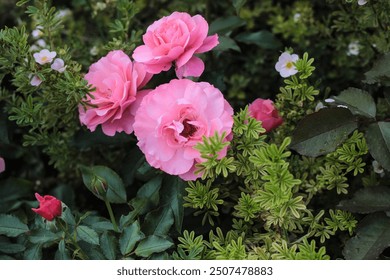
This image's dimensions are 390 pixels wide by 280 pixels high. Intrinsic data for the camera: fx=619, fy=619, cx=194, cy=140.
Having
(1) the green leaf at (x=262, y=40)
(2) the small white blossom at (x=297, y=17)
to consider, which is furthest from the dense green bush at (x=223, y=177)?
(2) the small white blossom at (x=297, y=17)

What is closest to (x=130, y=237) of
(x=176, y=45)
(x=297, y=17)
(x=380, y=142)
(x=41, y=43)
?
(x=176, y=45)

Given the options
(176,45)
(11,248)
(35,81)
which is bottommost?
(11,248)

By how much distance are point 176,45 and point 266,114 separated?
0.78 ft

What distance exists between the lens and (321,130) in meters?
1.12

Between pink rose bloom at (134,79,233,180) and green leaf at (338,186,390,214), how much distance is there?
0.82ft

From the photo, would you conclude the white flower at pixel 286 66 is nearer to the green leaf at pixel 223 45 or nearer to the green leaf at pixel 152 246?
the green leaf at pixel 223 45

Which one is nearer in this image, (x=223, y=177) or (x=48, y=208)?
(x=48, y=208)

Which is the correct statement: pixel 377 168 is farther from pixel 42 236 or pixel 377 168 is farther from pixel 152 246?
pixel 42 236

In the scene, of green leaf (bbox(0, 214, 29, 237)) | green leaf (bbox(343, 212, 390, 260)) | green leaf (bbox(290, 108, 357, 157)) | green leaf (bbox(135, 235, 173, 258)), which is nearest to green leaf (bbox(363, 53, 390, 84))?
green leaf (bbox(290, 108, 357, 157))

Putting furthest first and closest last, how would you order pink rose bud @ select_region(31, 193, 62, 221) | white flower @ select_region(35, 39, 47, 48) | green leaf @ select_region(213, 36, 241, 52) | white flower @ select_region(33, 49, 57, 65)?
white flower @ select_region(35, 39, 47, 48) < green leaf @ select_region(213, 36, 241, 52) < white flower @ select_region(33, 49, 57, 65) < pink rose bud @ select_region(31, 193, 62, 221)

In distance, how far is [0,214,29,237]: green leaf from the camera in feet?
3.86

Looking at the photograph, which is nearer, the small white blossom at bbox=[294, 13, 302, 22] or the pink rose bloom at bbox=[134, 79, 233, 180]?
the pink rose bloom at bbox=[134, 79, 233, 180]

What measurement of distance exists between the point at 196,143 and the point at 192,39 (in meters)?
0.22

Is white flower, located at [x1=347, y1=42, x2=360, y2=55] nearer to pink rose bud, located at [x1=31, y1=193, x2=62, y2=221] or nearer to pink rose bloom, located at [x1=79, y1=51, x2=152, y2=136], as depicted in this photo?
pink rose bloom, located at [x1=79, y1=51, x2=152, y2=136]
